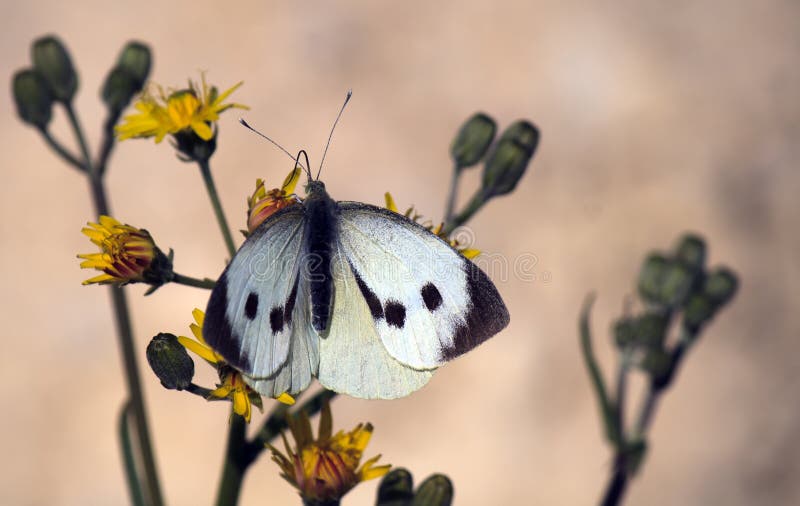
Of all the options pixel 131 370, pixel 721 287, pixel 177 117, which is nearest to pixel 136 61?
pixel 177 117

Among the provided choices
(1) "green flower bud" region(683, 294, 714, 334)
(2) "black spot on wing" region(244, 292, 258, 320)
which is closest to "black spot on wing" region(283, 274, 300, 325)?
(2) "black spot on wing" region(244, 292, 258, 320)

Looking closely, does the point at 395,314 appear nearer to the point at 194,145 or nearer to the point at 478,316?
the point at 478,316

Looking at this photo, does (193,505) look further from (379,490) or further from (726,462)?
(726,462)

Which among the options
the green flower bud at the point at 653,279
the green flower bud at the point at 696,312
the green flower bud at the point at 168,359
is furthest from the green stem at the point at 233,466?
the green flower bud at the point at 696,312

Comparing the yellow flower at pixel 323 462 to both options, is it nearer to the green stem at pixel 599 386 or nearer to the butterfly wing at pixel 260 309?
the butterfly wing at pixel 260 309

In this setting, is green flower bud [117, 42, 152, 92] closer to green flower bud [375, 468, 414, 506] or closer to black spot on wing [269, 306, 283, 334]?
black spot on wing [269, 306, 283, 334]

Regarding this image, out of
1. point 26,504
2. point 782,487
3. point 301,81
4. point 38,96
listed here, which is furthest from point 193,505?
point 782,487
